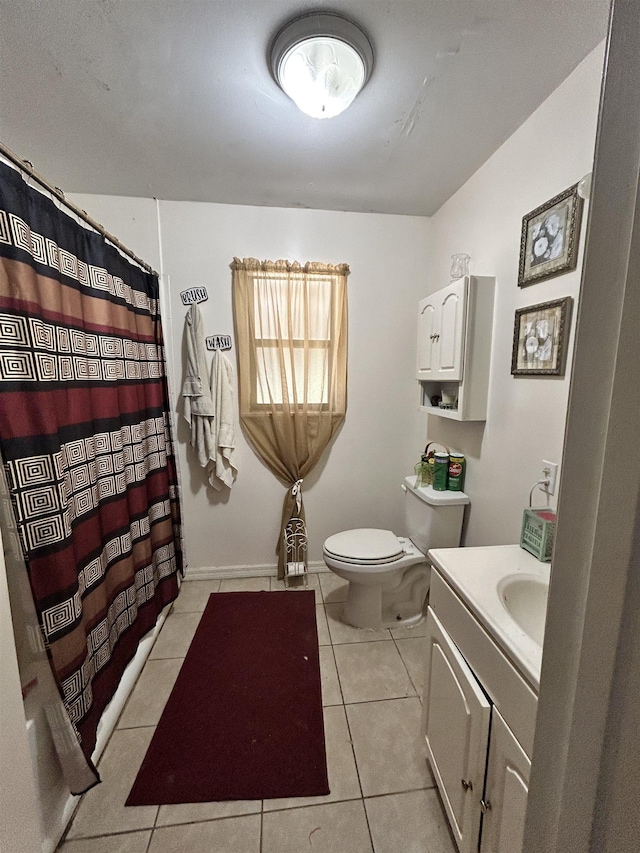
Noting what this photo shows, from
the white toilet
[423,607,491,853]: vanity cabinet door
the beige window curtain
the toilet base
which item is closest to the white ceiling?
the beige window curtain

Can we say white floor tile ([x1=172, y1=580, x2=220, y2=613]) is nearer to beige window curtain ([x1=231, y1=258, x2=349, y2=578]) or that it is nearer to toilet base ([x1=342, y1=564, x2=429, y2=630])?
beige window curtain ([x1=231, y1=258, x2=349, y2=578])

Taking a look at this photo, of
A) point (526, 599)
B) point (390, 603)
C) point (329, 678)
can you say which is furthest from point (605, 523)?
point (390, 603)

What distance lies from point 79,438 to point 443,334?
1.64 m

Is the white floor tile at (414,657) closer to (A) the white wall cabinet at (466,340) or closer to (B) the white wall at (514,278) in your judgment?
(B) the white wall at (514,278)

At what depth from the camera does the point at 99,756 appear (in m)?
1.22

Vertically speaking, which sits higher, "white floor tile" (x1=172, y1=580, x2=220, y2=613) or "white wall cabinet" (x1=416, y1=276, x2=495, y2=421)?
"white wall cabinet" (x1=416, y1=276, x2=495, y2=421)

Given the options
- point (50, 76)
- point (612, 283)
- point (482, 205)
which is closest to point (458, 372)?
point (482, 205)

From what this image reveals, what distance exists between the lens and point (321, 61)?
1.08 m

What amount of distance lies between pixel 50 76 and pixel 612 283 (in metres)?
1.84

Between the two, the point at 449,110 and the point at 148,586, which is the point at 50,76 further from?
the point at 148,586

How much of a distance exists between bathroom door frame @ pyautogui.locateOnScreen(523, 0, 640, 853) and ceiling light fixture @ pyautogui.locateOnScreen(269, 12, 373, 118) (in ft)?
3.68

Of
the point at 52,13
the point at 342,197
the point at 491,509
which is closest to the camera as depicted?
the point at 52,13

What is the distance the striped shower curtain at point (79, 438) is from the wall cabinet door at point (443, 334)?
4.92 feet

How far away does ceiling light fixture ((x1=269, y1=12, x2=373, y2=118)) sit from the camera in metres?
1.00
